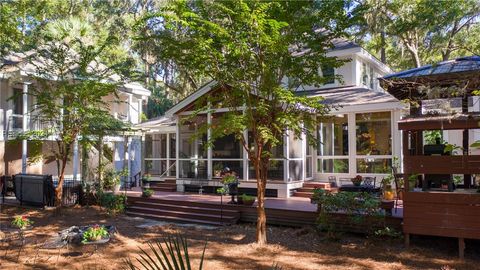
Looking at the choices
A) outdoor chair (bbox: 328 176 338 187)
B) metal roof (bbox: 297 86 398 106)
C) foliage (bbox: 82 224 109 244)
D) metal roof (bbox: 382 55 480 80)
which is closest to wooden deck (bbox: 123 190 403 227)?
outdoor chair (bbox: 328 176 338 187)

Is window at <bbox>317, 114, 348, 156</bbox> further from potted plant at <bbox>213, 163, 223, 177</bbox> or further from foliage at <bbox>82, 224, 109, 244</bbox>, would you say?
foliage at <bbox>82, 224, 109, 244</bbox>

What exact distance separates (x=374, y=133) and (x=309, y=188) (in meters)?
2.96

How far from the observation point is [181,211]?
12.2 meters

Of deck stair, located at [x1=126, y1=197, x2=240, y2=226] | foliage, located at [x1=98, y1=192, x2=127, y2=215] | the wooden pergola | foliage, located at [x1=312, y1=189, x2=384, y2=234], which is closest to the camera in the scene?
the wooden pergola

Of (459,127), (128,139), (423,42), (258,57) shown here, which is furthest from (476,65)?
(423,42)

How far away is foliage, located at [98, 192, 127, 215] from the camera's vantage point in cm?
1299

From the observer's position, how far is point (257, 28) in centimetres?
761

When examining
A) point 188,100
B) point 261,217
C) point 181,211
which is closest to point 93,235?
point 261,217

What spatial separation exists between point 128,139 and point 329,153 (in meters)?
9.69

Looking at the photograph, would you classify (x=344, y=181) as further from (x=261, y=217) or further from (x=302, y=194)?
(x=261, y=217)

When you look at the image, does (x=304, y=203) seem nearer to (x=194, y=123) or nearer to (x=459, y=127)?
(x=459, y=127)

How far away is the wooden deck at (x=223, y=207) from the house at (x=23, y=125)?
3.58 m

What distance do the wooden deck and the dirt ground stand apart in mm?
345

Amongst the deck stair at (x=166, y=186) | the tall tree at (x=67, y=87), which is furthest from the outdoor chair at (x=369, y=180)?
the tall tree at (x=67, y=87)
